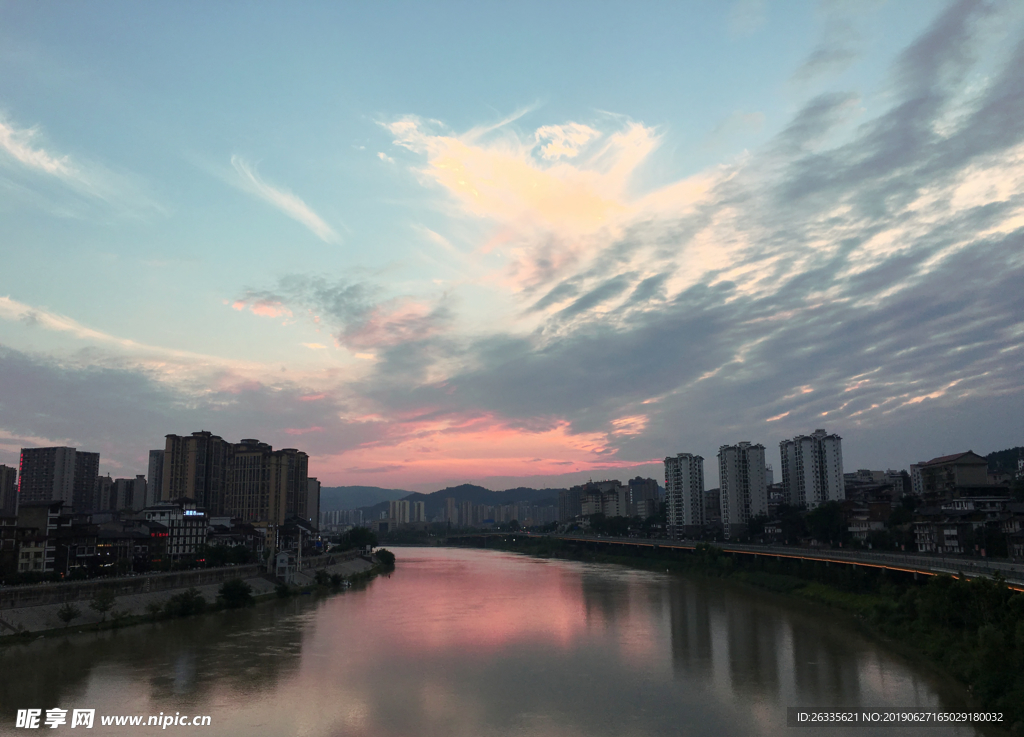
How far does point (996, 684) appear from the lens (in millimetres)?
16516

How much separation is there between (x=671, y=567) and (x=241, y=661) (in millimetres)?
45709

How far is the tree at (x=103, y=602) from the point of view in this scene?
27562 mm

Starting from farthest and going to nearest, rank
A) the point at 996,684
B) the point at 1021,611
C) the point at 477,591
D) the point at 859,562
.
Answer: the point at 477,591 < the point at 859,562 < the point at 1021,611 < the point at 996,684

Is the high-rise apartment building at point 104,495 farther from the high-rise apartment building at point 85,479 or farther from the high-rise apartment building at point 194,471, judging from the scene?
the high-rise apartment building at point 194,471

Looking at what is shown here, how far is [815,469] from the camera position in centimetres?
7306

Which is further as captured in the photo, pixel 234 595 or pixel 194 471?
pixel 194 471

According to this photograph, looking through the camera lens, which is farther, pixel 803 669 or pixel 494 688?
pixel 803 669

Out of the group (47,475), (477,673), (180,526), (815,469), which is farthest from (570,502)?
(477,673)

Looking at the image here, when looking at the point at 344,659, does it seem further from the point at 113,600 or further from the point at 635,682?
the point at 113,600

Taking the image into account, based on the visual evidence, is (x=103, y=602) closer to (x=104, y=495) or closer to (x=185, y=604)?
(x=185, y=604)

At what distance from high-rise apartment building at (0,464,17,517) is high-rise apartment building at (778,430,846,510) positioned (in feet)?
275

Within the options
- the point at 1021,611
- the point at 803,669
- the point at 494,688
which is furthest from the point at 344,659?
the point at 1021,611

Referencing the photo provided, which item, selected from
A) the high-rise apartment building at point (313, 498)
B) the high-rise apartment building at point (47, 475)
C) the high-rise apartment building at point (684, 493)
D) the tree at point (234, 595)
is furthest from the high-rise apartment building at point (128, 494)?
the high-rise apartment building at point (684, 493)

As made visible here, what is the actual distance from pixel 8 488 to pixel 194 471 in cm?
2173
